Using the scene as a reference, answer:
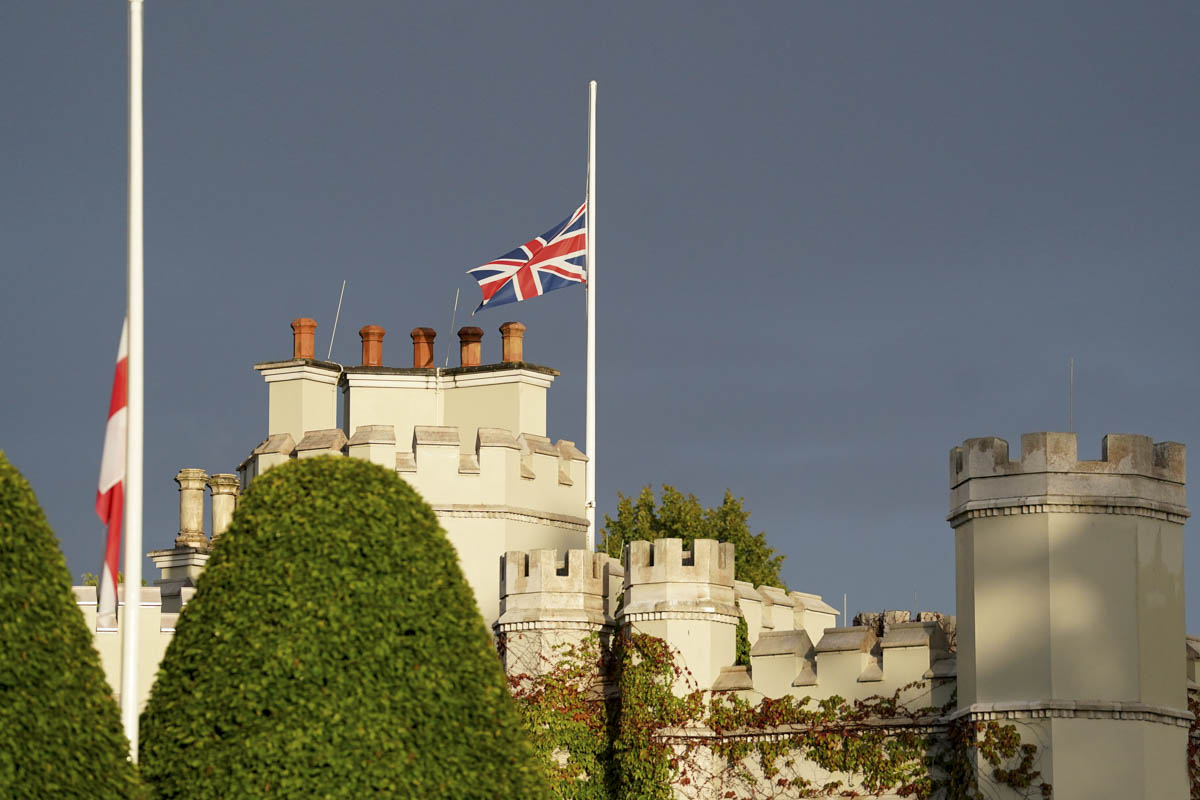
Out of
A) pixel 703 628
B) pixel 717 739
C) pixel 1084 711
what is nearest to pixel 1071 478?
pixel 1084 711

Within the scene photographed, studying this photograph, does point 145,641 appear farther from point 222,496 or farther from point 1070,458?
point 1070,458

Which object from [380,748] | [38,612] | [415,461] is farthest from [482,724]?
[415,461]

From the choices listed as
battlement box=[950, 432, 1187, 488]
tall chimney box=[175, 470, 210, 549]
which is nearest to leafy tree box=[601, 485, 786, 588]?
tall chimney box=[175, 470, 210, 549]

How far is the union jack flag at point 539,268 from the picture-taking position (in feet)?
113

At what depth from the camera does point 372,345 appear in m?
38.1

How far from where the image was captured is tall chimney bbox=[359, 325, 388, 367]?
38.0m

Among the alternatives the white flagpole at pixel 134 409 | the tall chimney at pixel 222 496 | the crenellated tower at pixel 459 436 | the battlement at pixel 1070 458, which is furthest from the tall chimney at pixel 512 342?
the white flagpole at pixel 134 409

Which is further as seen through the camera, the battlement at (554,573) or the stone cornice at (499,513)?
the stone cornice at (499,513)

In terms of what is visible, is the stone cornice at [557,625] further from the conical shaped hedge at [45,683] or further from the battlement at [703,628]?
the conical shaped hedge at [45,683]

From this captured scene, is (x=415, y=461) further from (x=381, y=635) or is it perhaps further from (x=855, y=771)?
(x=381, y=635)

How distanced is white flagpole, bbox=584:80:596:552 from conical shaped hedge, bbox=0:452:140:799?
58.4 ft

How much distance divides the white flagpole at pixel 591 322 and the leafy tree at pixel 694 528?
15004 mm

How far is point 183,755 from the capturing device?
52.5ft

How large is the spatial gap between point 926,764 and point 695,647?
340cm
